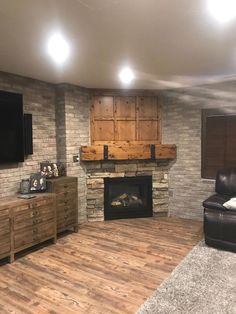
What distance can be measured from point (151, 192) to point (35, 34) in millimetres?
3419

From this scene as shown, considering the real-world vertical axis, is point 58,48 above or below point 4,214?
above

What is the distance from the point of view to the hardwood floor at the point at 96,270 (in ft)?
7.54

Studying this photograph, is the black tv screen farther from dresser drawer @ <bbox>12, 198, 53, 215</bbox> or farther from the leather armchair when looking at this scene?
the leather armchair

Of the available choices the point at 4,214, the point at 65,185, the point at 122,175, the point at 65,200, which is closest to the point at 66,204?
the point at 65,200

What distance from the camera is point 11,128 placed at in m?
3.57

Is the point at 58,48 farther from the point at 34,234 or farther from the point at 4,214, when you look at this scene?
the point at 34,234

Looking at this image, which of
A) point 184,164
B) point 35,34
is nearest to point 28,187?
point 35,34

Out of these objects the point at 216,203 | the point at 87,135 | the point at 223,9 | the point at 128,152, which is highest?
the point at 223,9

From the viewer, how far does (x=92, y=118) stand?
4637 mm

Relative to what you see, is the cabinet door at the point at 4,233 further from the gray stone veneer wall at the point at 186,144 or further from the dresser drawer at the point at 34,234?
the gray stone veneer wall at the point at 186,144

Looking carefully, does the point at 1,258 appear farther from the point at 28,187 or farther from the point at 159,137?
the point at 159,137

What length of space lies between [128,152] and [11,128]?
6.41 feet

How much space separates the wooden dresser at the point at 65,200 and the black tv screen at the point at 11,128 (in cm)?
62

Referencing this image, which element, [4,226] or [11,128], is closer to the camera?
[4,226]
